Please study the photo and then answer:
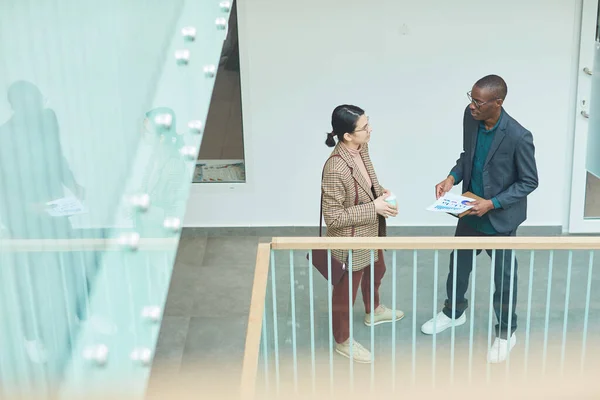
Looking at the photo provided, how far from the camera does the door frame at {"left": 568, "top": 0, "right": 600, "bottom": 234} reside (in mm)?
6582

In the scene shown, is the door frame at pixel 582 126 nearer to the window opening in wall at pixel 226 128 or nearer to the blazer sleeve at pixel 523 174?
the blazer sleeve at pixel 523 174

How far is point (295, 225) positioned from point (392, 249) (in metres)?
2.76

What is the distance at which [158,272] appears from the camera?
273cm

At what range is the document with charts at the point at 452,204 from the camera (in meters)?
4.96

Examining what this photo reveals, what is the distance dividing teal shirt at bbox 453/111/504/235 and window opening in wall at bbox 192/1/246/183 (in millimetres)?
2379

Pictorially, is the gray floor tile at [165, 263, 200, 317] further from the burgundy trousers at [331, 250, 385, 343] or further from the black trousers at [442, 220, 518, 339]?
the black trousers at [442, 220, 518, 339]

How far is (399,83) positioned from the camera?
22.2 feet

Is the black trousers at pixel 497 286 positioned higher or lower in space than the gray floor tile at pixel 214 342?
higher

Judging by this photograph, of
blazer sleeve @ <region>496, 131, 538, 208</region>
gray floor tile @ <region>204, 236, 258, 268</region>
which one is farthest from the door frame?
gray floor tile @ <region>204, 236, 258, 268</region>

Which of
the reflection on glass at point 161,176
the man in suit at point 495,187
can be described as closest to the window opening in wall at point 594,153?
the man in suit at point 495,187

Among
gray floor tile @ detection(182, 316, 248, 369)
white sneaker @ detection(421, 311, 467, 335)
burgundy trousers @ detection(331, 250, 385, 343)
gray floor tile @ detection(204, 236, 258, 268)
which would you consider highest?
burgundy trousers @ detection(331, 250, 385, 343)

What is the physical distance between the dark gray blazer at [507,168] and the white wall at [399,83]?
1.72 metres

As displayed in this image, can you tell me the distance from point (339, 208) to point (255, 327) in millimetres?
1029

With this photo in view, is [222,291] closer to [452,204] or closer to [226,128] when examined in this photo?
[226,128]
